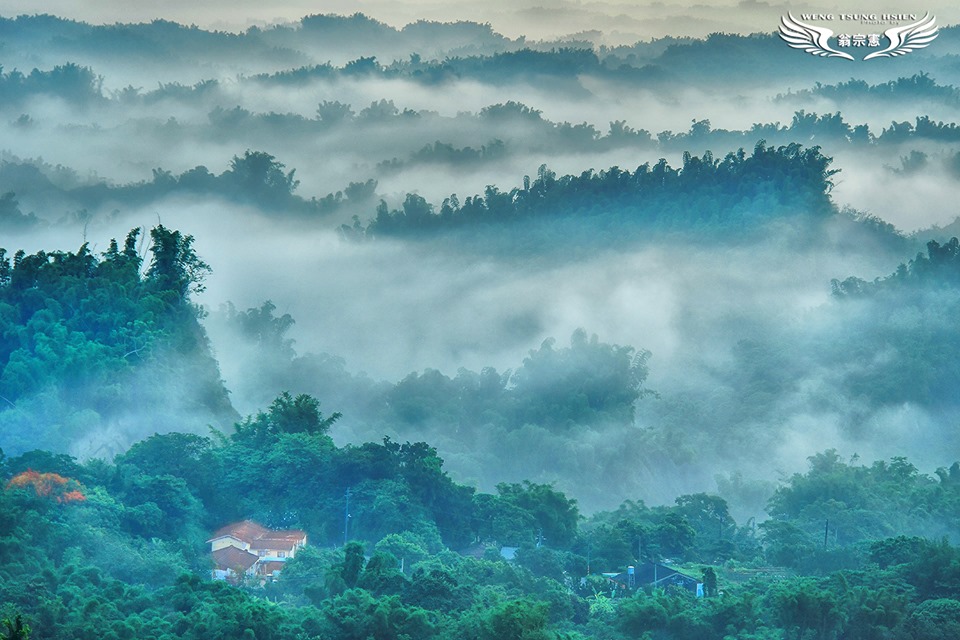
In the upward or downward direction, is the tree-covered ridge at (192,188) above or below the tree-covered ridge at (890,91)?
below

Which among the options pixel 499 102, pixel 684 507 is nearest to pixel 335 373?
pixel 684 507

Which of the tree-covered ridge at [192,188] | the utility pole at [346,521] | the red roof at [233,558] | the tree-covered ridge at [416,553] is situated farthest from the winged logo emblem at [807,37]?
the tree-covered ridge at [192,188]

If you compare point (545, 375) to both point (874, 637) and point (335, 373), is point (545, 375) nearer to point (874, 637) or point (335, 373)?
point (335, 373)

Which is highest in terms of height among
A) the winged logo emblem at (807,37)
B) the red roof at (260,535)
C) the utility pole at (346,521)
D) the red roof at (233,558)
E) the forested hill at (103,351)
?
the winged logo emblem at (807,37)

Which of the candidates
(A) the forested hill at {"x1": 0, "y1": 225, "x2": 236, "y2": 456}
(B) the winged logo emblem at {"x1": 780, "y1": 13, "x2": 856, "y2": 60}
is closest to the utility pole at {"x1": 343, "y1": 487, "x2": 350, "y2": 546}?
(A) the forested hill at {"x1": 0, "y1": 225, "x2": 236, "y2": 456}

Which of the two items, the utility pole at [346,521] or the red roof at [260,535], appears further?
the utility pole at [346,521]

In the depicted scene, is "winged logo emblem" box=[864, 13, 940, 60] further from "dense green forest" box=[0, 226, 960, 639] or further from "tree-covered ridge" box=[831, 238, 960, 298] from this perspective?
"tree-covered ridge" box=[831, 238, 960, 298]

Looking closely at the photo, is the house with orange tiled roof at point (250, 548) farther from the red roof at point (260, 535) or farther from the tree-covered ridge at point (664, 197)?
the tree-covered ridge at point (664, 197)
